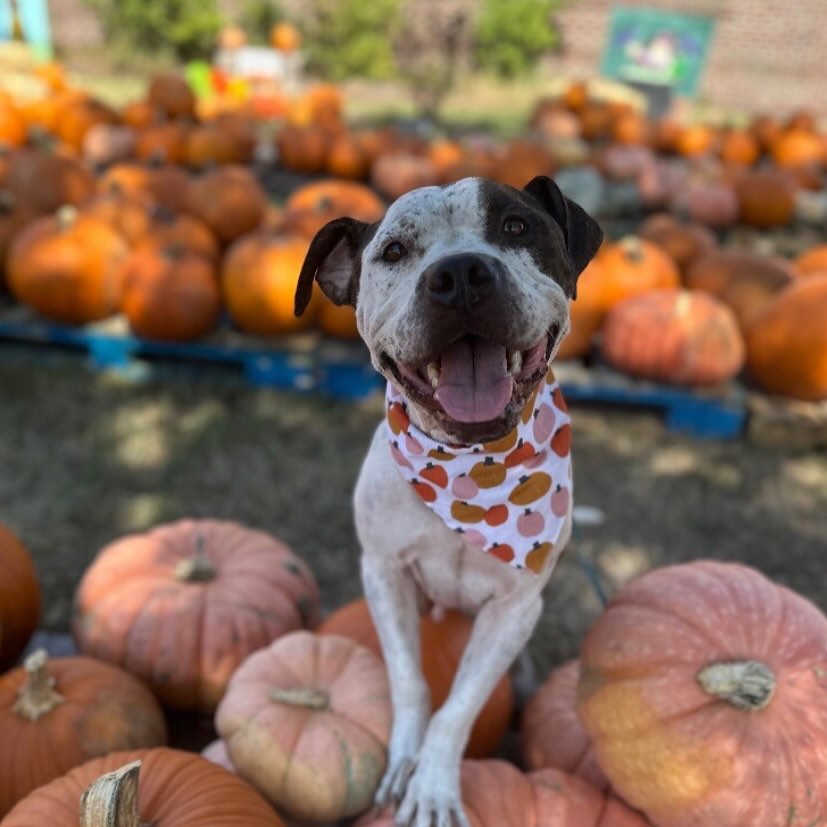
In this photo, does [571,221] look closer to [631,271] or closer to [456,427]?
[456,427]

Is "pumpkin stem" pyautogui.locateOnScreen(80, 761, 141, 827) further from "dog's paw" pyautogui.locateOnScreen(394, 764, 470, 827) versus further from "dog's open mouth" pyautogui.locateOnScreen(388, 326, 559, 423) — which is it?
"dog's open mouth" pyautogui.locateOnScreen(388, 326, 559, 423)

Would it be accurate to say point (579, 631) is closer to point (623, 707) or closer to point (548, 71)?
point (623, 707)

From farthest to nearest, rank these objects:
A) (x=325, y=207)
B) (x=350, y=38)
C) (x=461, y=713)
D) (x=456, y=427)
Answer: (x=350, y=38), (x=325, y=207), (x=461, y=713), (x=456, y=427)

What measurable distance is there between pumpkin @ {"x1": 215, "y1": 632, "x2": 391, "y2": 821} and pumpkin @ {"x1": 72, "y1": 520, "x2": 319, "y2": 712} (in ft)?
1.00

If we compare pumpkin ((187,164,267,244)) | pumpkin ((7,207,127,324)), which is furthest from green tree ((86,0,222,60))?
pumpkin ((7,207,127,324))

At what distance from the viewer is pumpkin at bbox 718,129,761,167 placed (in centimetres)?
909

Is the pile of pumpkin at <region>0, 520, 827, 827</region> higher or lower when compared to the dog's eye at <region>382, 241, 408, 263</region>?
lower

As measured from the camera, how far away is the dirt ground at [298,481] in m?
3.61

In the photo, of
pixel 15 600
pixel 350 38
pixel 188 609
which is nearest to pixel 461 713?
pixel 188 609

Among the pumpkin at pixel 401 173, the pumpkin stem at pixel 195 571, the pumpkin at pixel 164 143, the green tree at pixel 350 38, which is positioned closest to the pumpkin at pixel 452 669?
the pumpkin stem at pixel 195 571

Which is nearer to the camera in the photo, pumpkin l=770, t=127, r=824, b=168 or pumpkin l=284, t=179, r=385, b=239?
pumpkin l=284, t=179, r=385, b=239

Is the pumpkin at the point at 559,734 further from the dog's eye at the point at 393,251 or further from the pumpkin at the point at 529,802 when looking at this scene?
the dog's eye at the point at 393,251

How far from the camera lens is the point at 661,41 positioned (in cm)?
1321

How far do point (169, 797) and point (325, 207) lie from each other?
3928 mm
